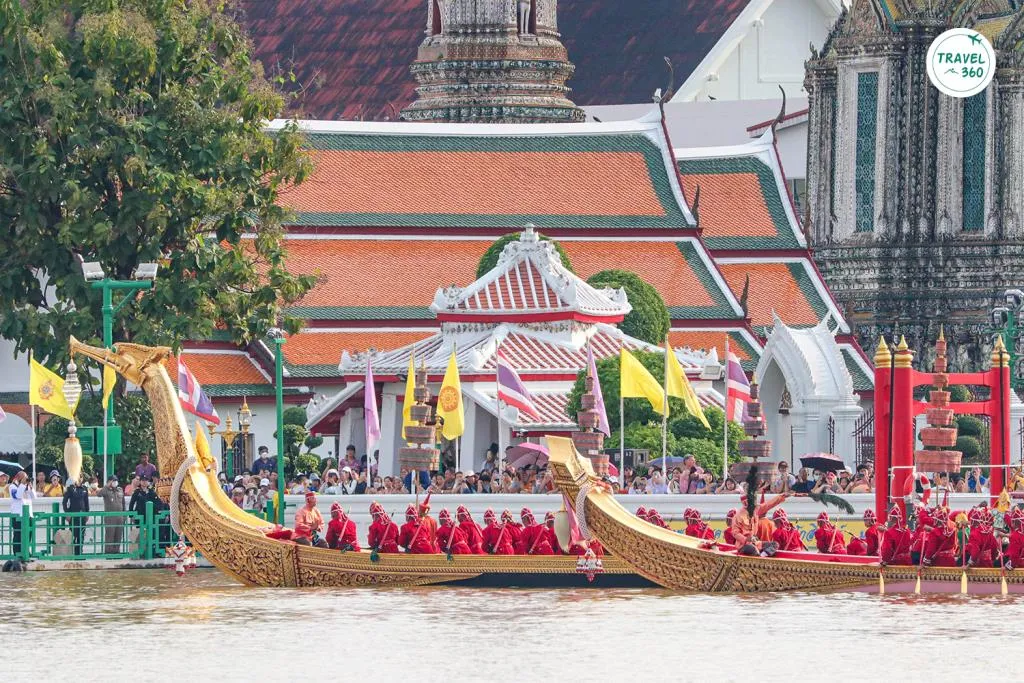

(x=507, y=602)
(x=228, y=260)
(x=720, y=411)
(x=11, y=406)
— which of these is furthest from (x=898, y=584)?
(x=11, y=406)

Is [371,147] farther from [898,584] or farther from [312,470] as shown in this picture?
[898,584]

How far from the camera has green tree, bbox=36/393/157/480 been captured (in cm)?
5056

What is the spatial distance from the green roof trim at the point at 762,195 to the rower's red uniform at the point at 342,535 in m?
26.3

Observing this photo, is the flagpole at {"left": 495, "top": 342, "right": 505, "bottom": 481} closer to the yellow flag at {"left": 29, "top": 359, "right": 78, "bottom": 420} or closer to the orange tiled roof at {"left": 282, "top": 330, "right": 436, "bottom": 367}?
the yellow flag at {"left": 29, "top": 359, "right": 78, "bottom": 420}

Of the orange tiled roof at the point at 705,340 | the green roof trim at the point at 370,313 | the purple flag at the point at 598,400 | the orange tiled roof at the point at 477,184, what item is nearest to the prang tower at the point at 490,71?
the orange tiled roof at the point at 477,184

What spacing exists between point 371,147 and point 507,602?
91.3ft

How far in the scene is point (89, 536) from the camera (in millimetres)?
45156

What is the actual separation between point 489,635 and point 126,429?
49.8ft

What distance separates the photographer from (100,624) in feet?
125

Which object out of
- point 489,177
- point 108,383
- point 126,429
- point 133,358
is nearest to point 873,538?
point 133,358

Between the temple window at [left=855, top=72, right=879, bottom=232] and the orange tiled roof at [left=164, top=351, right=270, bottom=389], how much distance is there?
53.1ft

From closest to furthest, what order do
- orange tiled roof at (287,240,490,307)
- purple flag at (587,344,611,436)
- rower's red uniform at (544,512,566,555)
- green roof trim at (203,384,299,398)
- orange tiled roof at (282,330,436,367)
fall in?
rower's red uniform at (544,512,566,555) → purple flag at (587,344,611,436) → green roof trim at (203,384,299,398) → orange tiled roof at (282,330,436,367) → orange tiled roof at (287,240,490,307)

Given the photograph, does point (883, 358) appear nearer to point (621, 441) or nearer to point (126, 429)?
point (621, 441)

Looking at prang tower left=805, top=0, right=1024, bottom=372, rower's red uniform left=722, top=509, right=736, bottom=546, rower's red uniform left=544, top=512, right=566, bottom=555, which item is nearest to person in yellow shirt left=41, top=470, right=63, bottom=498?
rower's red uniform left=544, top=512, right=566, bottom=555
